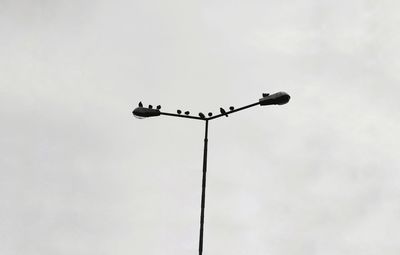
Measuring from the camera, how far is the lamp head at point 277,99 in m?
32.5

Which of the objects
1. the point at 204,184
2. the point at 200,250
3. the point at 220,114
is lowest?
the point at 200,250

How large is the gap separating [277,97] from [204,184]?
398 centimetres

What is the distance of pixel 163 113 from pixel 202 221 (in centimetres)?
442

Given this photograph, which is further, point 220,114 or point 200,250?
point 220,114

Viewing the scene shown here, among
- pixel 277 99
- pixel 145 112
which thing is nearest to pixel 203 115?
pixel 145 112

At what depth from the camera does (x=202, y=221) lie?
32.0 meters

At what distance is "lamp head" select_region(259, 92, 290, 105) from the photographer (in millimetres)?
32469

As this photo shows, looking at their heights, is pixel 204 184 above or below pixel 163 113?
below

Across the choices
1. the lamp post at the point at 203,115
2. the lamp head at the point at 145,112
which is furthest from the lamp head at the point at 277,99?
the lamp head at the point at 145,112

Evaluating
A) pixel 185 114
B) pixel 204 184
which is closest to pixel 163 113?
pixel 185 114

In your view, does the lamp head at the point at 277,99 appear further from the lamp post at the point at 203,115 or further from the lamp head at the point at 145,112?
the lamp head at the point at 145,112

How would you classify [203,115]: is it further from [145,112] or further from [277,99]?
[277,99]

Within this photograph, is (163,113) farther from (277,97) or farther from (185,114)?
(277,97)

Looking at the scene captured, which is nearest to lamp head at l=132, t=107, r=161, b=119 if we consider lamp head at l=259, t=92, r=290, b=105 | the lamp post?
the lamp post
